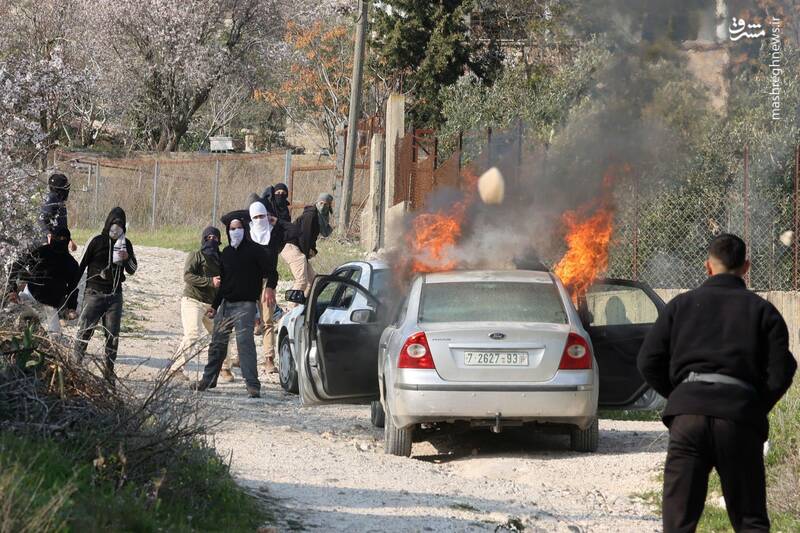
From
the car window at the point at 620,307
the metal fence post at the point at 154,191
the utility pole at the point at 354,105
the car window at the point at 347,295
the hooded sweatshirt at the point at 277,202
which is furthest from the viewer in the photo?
the metal fence post at the point at 154,191

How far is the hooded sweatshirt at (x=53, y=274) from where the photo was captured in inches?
468

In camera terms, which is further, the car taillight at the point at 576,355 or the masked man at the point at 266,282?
the masked man at the point at 266,282

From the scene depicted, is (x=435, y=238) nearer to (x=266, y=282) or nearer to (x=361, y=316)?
(x=361, y=316)

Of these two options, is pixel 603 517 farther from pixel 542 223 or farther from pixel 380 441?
pixel 542 223

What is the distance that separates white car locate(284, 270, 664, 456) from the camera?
9.30 meters

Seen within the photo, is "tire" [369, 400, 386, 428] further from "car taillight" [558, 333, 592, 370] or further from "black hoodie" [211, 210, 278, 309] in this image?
"car taillight" [558, 333, 592, 370]

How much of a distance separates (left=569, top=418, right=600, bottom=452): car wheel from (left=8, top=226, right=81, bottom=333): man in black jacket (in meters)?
4.96

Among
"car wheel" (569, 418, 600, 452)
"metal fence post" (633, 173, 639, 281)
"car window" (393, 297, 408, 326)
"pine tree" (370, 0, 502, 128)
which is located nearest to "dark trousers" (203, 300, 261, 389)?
"car window" (393, 297, 408, 326)

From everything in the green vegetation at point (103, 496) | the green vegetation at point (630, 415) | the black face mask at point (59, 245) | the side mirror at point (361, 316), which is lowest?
the green vegetation at point (630, 415)

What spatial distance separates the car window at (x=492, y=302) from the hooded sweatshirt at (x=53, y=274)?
3867 mm

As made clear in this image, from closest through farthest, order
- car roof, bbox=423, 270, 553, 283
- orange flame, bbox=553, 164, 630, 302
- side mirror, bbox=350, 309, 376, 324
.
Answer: car roof, bbox=423, 270, 553, 283 < side mirror, bbox=350, 309, 376, 324 < orange flame, bbox=553, 164, 630, 302

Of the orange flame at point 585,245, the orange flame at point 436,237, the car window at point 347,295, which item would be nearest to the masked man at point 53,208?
the car window at point 347,295

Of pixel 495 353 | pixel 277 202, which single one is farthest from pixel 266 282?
pixel 495 353

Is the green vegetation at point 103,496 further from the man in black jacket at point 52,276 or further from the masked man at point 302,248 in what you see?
the masked man at point 302,248
